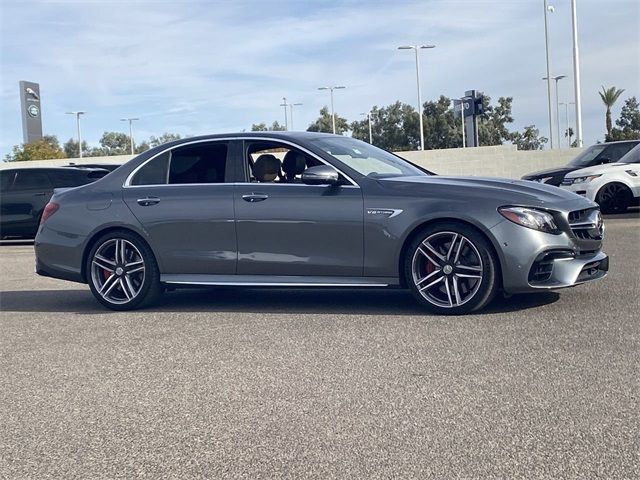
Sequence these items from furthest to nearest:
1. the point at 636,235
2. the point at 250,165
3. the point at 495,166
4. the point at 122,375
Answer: the point at 495,166
the point at 636,235
the point at 250,165
the point at 122,375

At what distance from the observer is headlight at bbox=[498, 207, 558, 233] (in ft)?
21.4

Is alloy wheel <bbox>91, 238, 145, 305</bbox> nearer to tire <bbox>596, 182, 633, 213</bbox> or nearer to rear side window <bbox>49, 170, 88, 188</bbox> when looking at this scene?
rear side window <bbox>49, 170, 88, 188</bbox>

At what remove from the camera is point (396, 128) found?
80438 mm

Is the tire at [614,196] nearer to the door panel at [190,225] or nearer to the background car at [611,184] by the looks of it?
the background car at [611,184]

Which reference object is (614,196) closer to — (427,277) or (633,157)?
(633,157)

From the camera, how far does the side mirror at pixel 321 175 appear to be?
22.9 feet

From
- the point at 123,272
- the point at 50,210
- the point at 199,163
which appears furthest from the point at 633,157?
the point at 50,210

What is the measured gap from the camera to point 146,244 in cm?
779

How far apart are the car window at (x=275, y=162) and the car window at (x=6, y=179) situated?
11.5 meters

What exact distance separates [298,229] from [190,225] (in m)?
1.06

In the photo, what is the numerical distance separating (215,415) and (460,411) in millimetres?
1282

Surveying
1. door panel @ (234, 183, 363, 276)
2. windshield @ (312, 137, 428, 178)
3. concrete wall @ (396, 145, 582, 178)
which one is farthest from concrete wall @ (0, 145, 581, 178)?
door panel @ (234, 183, 363, 276)

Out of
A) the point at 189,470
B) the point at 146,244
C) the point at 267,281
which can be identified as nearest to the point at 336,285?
the point at 267,281

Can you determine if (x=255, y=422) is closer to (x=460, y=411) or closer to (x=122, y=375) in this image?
(x=460, y=411)
